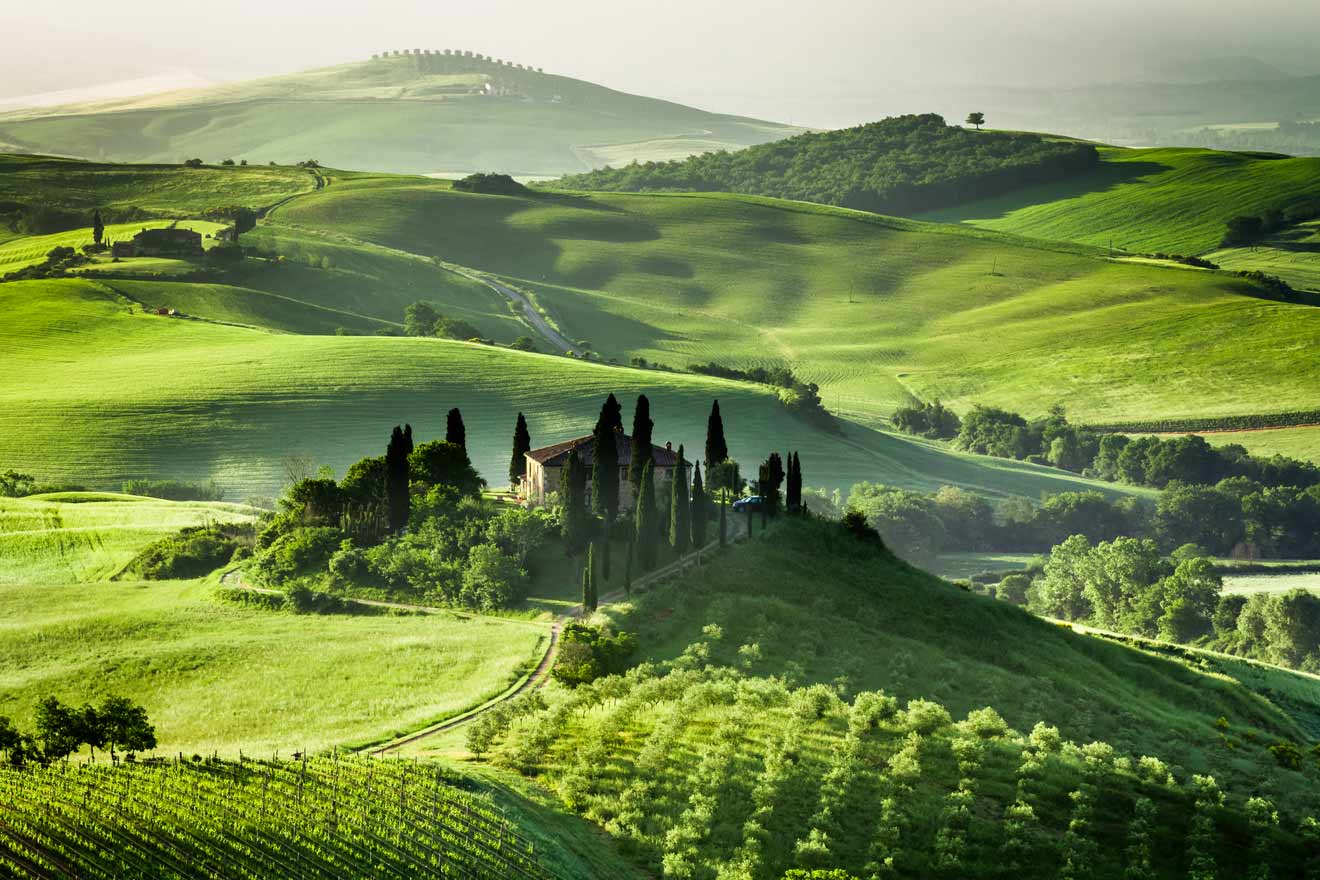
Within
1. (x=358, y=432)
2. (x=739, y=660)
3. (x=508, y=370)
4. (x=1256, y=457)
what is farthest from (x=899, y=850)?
(x=1256, y=457)

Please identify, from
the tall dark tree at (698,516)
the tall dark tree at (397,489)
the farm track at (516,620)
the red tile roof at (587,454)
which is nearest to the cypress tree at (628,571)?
the farm track at (516,620)

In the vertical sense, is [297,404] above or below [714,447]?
below

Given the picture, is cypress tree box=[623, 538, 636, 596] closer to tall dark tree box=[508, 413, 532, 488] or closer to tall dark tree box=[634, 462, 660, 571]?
tall dark tree box=[634, 462, 660, 571]

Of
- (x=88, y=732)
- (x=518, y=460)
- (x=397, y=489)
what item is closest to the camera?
(x=88, y=732)

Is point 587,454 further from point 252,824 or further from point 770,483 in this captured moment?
point 252,824

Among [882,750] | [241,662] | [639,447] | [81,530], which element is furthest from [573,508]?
[81,530]

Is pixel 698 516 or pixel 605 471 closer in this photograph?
pixel 698 516
